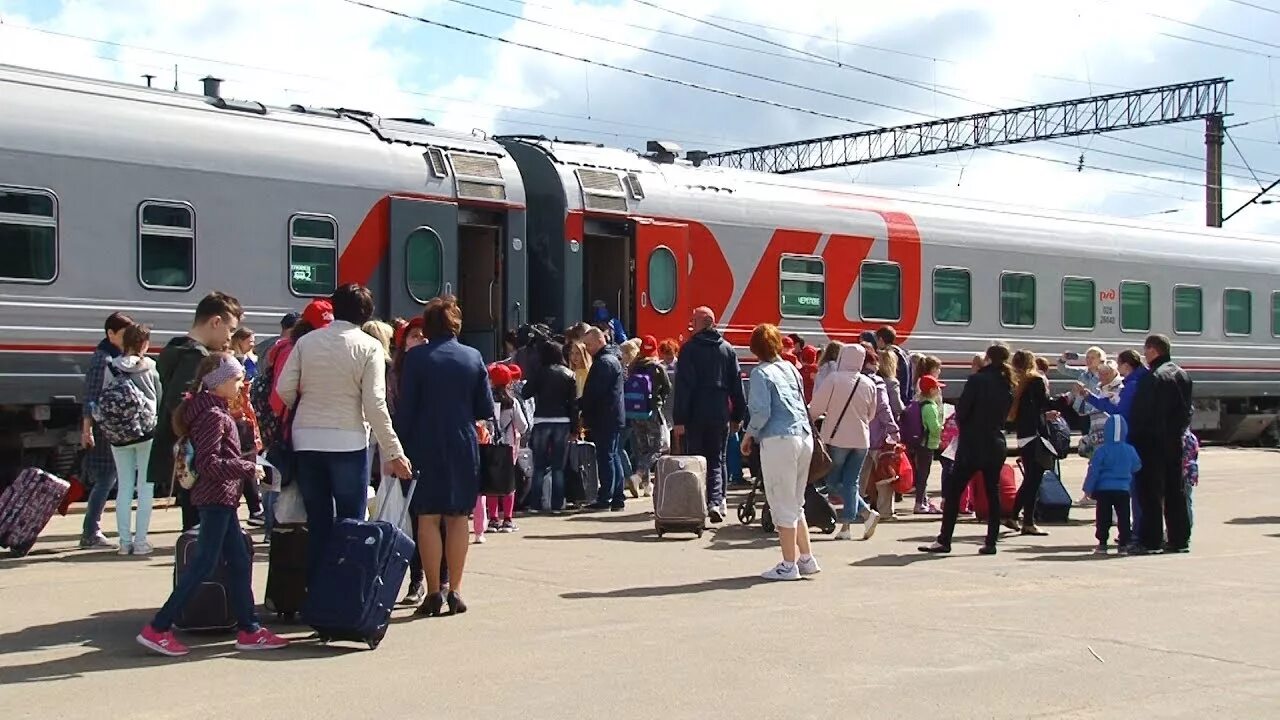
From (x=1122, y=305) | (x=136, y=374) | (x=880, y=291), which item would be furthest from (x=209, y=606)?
(x=1122, y=305)

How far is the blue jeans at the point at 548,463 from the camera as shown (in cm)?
1583

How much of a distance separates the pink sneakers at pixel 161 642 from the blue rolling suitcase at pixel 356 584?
671 mm

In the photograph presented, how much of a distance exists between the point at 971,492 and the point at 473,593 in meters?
7.58

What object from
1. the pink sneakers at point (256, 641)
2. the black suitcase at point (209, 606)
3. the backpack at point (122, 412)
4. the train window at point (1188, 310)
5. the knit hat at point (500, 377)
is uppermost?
the train window at point (1188, 310)

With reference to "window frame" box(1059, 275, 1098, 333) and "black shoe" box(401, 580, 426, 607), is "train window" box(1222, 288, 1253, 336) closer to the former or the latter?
"window frame" box(1059, 275, 1098, 333)

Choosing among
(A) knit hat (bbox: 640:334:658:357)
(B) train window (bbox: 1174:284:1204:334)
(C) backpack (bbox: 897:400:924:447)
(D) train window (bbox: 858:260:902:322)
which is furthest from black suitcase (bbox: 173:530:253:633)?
(B) train window (bbox: 1174:284:1204:334)

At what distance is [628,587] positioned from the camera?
436 inches

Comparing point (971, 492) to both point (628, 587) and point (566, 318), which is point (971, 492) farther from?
point (628, 587)

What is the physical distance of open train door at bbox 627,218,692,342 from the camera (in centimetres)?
1980

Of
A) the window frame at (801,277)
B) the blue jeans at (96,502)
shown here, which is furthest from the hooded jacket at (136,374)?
the window frame at (801,277)

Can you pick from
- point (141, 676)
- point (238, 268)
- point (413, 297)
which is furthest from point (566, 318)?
point (141, 676)

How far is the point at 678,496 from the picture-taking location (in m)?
13.8

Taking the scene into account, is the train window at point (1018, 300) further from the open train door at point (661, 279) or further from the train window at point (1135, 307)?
the open train door at point (661, 279)

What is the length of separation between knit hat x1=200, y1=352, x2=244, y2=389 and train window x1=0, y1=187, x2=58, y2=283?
6333mm
